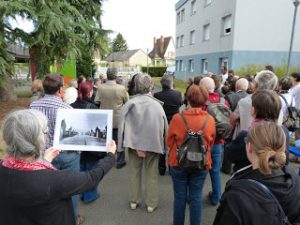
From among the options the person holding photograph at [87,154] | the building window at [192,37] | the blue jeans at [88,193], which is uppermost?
the building window at [192,37]

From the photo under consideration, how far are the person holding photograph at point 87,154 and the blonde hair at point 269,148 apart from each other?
254 cm

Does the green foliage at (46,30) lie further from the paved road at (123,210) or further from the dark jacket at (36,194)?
the dark jacket at (36,194)

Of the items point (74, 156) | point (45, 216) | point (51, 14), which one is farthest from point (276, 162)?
point (51, 14)

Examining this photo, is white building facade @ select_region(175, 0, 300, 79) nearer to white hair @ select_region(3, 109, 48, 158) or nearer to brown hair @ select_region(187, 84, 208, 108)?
brown hair @ select_region(187, 84, 208, 108)

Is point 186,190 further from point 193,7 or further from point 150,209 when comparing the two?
point 193,7

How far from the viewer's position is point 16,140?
5.86 ft

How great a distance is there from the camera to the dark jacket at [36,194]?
173 cm

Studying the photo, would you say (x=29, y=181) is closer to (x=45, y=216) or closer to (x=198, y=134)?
(x=45, y=216)

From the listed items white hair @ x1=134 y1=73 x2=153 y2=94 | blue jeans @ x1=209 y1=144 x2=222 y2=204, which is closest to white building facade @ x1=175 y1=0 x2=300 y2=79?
blue jeans @ x1=209 y1=144 x2=222 y2=204

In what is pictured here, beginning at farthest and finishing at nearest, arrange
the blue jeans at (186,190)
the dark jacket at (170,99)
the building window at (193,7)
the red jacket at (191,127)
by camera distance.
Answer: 1. the building window at (193,7)
2. the dark jacket at (170,99)
3. the blue jeans at (186,190)
4. the red jacket at (191,127)

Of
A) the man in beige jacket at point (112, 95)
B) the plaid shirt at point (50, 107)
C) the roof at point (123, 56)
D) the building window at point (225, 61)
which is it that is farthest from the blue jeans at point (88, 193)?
the roof at point (123, 56)

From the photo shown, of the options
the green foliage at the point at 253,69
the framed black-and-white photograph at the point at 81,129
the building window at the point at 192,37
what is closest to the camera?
the framed black-and-white photograph at the point at 81,129

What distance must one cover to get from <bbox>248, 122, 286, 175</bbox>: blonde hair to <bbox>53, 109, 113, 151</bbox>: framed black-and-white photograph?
1.21 meters

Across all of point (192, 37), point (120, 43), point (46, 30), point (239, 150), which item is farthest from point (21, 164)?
point (120, 43)
